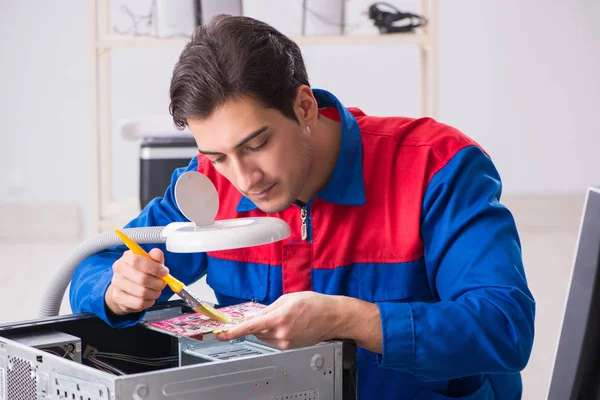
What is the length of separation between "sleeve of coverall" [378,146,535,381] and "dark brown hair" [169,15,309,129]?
265mm

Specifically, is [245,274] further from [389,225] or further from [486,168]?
[486,168]

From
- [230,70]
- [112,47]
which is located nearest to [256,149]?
[230,70]

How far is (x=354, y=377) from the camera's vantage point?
99 cm

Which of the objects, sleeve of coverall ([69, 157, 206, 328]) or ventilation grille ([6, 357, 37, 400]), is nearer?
ventilation grille ([6, 357, 37, 400])

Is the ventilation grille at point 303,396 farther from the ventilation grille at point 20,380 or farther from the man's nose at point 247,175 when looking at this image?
the man's nose at point 247,175

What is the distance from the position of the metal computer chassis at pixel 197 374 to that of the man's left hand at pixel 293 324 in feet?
0.06

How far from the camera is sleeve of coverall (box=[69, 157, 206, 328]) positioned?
1209 mm

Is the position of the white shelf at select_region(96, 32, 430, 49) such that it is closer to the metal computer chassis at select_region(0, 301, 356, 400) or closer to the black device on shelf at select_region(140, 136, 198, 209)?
the black device on shelf at select_region(140, 136, 198, 209)

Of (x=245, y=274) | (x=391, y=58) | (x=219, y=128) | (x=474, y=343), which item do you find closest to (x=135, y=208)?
(x=245, y=274)

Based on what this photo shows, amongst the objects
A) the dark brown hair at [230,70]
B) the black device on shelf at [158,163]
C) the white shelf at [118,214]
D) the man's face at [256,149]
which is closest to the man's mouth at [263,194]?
the man's face at [256,149]

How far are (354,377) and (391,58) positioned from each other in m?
4.04

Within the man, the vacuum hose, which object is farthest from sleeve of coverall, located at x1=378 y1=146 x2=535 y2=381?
the vacuum hose

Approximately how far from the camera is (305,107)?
1.34 metres

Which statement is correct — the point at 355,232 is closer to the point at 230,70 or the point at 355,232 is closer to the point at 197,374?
the point at 230,70
